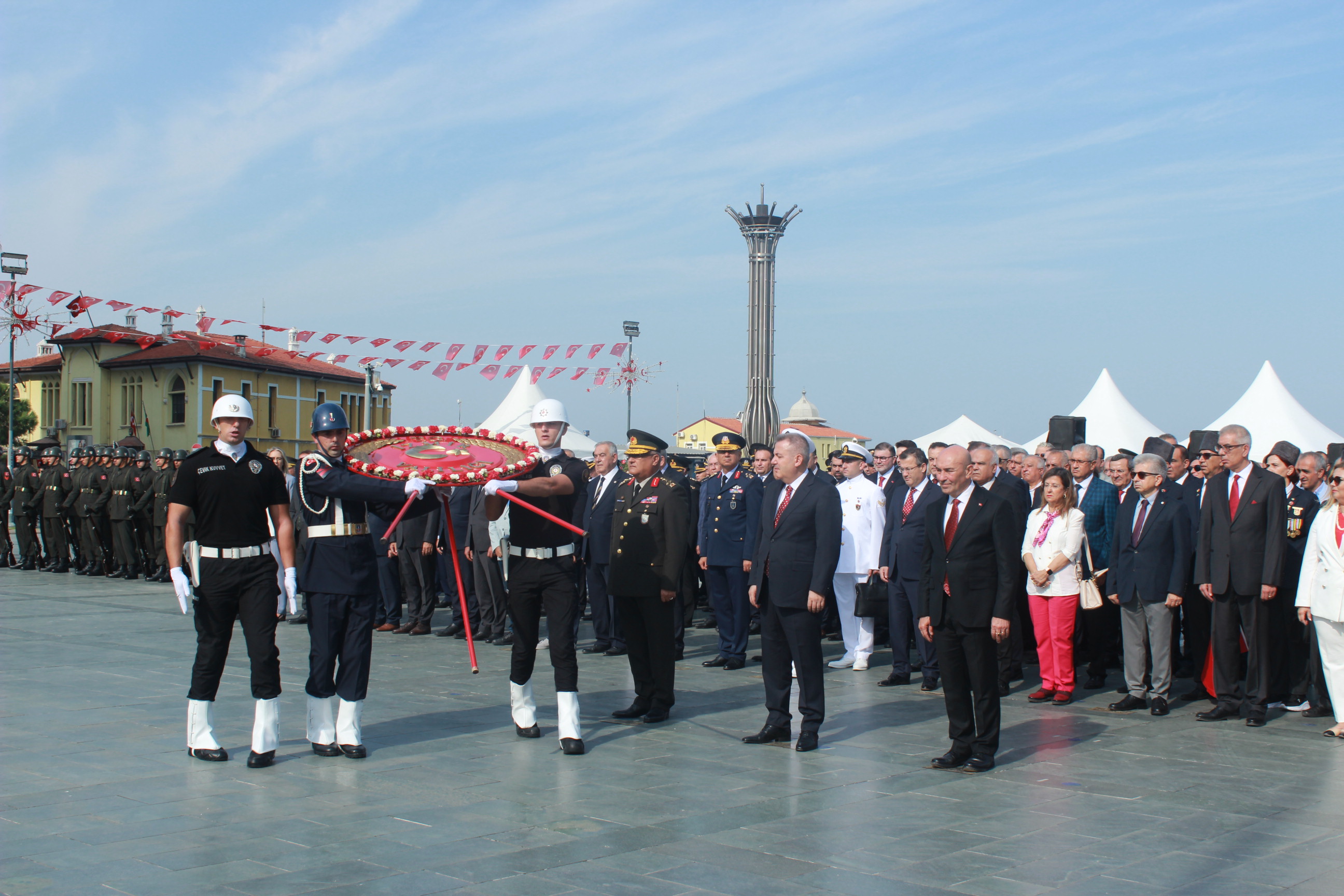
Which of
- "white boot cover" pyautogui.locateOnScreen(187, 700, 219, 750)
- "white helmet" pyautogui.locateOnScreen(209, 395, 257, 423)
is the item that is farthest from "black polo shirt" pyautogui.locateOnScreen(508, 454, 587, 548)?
"white boot cover" pyautogui.locateOnScreen(187, 700, 219, 750)

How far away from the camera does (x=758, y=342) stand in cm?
7406

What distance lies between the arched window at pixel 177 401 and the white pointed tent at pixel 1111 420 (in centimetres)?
4939

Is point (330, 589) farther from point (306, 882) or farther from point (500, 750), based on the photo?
point (306, 882)

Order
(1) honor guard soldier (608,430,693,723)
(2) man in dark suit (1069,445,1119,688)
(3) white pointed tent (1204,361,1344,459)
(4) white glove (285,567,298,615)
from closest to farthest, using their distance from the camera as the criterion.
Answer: (4) white glove (285,567,298,615) < (1) honor guard soldier (608,430,693,723) < (2) man in dark suit (1069,445,1119,688) < (3) white pointed tent (1204,361,1344,459)

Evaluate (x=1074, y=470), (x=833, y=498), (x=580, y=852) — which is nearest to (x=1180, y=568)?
(x=1074, y=470)

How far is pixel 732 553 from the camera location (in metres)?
→ 11.3

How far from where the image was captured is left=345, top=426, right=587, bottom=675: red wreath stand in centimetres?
733

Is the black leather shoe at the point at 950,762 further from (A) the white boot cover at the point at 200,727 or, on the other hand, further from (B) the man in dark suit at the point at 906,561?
(A) the white boot cover at the point at 200,727

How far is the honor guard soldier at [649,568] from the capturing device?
8195 millimetres

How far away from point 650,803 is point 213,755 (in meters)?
2.62

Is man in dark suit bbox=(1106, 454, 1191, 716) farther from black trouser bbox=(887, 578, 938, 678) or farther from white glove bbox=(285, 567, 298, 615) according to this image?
white glove bbox=(285, 567, 298, 615)

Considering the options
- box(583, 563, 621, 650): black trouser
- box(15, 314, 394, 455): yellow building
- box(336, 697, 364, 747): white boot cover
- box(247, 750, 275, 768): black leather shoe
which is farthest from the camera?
box(15, 314, 394, 455): yellow building

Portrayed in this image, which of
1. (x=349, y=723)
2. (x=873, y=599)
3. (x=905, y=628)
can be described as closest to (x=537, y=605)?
(x=349, y=723)

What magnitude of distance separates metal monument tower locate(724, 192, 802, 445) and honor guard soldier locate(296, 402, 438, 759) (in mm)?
66583
